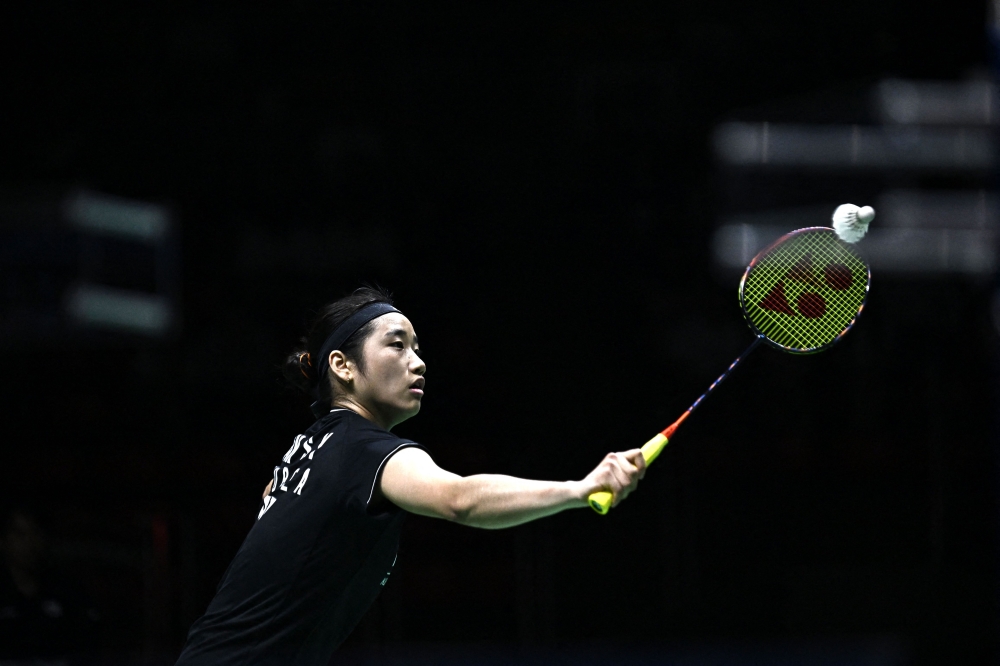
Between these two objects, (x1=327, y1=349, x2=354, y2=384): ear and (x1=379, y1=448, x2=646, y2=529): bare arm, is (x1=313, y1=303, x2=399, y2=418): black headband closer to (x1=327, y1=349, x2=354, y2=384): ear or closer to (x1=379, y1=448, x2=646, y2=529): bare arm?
(x1=327, y1=349, x2=354, y2=384): ear

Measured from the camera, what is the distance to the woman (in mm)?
2309

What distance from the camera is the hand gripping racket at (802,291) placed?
10.9 ft

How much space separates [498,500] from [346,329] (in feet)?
2.37

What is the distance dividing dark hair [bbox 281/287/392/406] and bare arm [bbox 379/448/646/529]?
1.79 ft

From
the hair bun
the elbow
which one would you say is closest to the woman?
the elbow

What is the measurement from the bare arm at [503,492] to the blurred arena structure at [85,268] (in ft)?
24.4

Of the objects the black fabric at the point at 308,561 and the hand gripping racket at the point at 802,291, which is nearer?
the black fabric at the point at 308,561

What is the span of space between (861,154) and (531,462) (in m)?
3.59

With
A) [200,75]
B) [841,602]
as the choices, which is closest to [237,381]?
[200,75]

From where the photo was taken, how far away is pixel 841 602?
7.52m

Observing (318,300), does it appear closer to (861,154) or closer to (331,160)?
(331,160)

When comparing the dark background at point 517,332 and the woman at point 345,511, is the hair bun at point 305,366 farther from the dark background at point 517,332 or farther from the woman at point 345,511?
the dark background at point 517,332

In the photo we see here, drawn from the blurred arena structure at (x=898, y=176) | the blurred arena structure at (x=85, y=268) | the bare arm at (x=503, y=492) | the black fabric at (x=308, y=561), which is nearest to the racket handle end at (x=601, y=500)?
the bare arm at (x=503, y=492)

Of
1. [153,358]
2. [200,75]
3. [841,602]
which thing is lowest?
[841,602]
